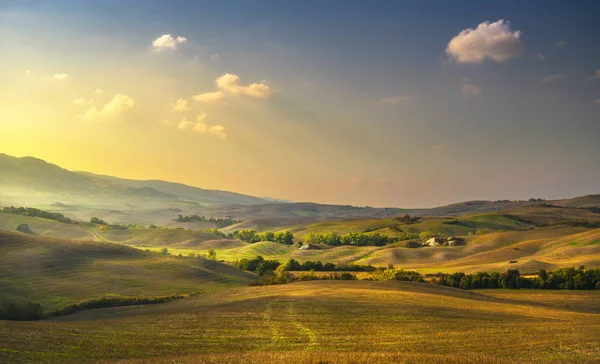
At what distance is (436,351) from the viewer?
29.6m

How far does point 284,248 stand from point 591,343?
166 meters

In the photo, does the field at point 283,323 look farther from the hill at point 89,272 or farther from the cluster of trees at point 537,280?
the cluster of trees at point 537,280

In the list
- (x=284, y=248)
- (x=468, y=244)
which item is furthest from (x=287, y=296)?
(x=284, y=248)

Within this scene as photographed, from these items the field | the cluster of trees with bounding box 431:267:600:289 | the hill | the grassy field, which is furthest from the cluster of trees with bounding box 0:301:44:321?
the cluster of trees with bounding box 431:267:600:289

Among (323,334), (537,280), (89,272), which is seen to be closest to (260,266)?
(89,272)

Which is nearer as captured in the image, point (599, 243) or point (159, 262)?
point (159, 262)

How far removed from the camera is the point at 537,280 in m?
79.0

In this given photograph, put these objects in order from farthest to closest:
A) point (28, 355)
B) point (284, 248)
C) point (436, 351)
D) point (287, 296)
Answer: point (284, 248), point (287, 296), point (436, 351), point (28, 355)

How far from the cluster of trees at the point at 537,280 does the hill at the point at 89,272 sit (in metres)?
46.4

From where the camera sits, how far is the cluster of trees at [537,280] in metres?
75.9

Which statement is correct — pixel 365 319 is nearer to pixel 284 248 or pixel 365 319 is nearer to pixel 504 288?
pixel 504 288

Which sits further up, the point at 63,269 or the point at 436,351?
the point at 436,351

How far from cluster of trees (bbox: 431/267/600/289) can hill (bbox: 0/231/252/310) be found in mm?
46361

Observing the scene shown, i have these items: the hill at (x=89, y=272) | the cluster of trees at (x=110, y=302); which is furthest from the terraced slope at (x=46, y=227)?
the cluster of trees at (x=110, y=302)
